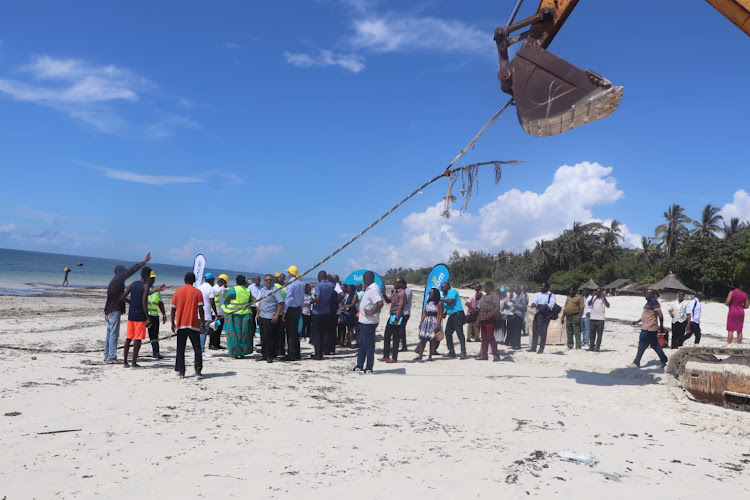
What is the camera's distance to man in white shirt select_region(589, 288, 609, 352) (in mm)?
12961

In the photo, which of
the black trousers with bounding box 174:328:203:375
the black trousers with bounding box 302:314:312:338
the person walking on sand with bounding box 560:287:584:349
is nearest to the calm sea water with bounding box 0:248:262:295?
the black trousers with bounding box 302:314:312:338

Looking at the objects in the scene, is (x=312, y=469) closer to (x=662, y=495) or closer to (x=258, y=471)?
(x=258, y=471)

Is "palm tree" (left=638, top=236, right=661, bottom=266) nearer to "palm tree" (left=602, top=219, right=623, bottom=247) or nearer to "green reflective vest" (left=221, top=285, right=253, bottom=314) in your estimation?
"palm tree" (left=602, top=219, right=623, bottom=247)

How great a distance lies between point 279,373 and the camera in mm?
8805

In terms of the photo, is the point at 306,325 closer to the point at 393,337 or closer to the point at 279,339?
the point at 279,339

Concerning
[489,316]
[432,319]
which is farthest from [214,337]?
[489,316]

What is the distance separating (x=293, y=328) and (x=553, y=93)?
667 cm

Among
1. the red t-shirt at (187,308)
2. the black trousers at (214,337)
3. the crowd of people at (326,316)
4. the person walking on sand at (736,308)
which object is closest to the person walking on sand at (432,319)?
the crowd of people at (326,316)

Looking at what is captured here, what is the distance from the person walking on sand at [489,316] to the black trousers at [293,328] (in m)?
4.06

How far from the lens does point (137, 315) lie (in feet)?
28.5

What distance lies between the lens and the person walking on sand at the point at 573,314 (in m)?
12.8

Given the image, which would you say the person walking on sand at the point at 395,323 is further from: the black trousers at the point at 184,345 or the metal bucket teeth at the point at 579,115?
the metal bucket teeth at the point at 579,115

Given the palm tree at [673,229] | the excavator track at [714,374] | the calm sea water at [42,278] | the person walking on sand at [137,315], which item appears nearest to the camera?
the excavator track at [714,374]

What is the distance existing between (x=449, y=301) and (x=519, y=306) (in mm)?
3039
